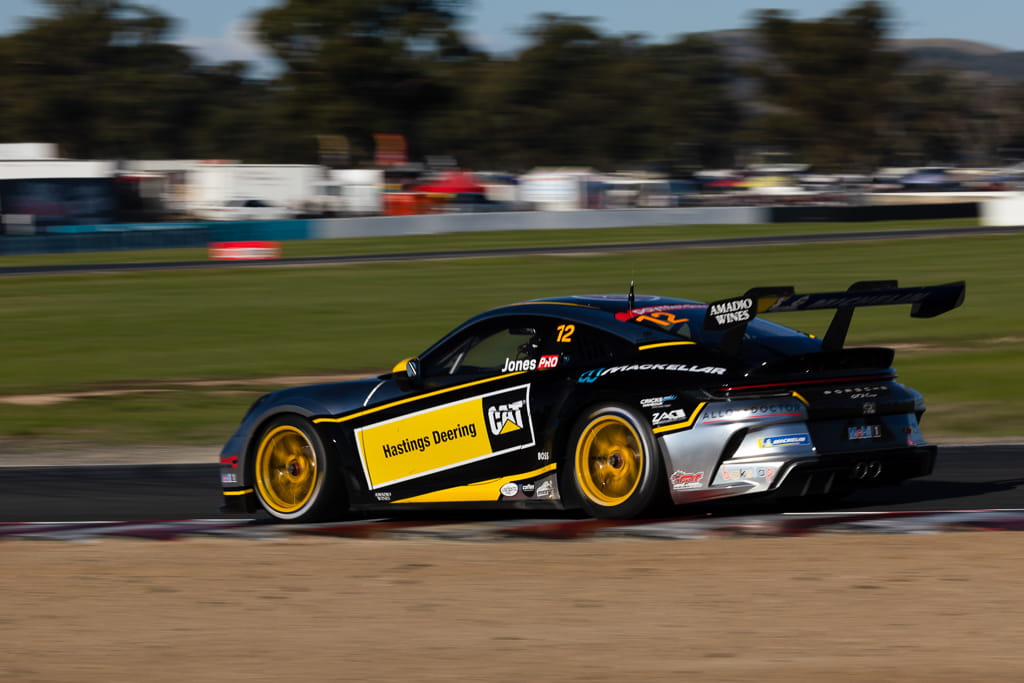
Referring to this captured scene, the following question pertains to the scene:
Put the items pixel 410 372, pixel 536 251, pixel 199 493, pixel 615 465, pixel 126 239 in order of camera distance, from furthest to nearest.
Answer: pixel 126 239 → pixel 536 251 → pixel 199 493 → pixel 410 372 → pixel 615 465

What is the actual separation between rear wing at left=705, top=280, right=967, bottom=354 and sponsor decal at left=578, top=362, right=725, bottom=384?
15 centimetres

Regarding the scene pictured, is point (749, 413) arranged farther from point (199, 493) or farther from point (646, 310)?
point (199, 493)

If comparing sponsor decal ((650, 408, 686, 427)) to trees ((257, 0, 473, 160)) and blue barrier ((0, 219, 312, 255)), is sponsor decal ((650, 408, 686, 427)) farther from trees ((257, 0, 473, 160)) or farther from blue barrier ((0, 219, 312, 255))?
trees ((257, 0, 473, 160))

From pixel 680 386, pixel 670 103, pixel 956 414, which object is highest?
pixel 670 103

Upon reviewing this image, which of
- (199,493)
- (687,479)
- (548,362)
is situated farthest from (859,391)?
(199,493)

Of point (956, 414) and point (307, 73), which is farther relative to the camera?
Result: point (307, 73)

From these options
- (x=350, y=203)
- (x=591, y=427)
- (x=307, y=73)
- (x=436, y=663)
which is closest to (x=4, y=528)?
(x=591, y=427)

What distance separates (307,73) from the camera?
10862 centimetres

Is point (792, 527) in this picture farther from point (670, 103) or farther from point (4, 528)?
point (670, 103)

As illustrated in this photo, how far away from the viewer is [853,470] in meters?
7.84

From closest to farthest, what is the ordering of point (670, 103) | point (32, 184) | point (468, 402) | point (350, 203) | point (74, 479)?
point (468, 402) → point (74, 479) → point (32, 184) → point (350, 203) → point (670, 103)

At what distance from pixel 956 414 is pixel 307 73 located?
98.6 meters

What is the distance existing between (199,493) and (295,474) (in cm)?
169

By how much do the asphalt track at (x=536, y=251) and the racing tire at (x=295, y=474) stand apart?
30158mm
